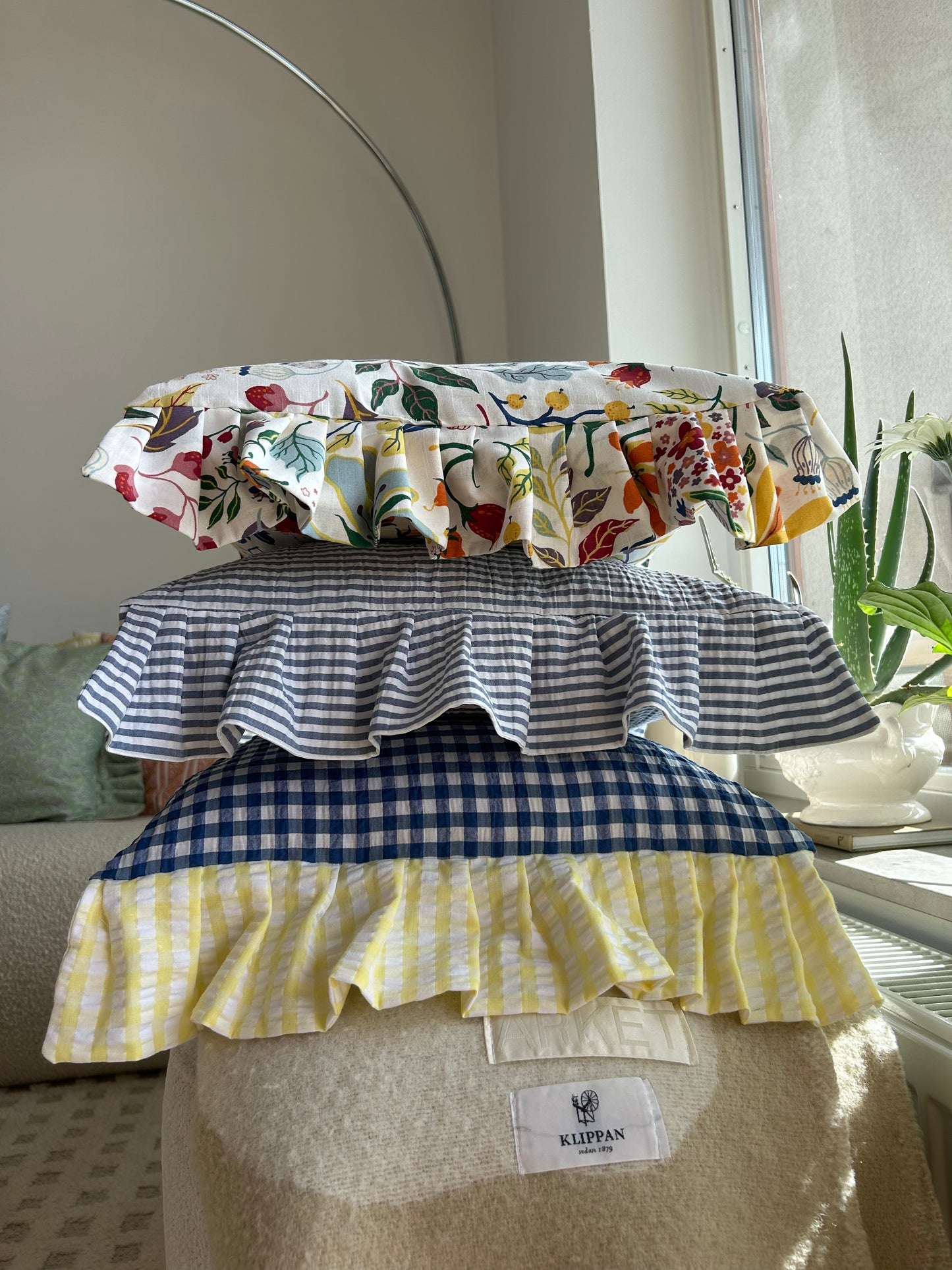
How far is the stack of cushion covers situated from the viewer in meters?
0.55

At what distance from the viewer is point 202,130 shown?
2213 mm

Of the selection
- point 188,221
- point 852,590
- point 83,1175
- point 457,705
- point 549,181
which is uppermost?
point 188,221

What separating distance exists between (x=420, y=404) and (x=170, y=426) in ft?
0.60

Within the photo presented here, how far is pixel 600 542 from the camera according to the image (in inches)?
26.4

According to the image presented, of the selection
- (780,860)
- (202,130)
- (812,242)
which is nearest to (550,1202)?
(780,860)

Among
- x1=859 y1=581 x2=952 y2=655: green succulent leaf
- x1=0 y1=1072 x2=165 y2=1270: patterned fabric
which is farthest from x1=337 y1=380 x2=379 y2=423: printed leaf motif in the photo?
x1=0 y1=1072 x2=165 y2=1270: patterned fabric

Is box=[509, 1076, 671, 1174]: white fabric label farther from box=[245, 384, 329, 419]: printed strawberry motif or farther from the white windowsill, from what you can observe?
box=[245, 384, 329, 419]: printed strawberry motif

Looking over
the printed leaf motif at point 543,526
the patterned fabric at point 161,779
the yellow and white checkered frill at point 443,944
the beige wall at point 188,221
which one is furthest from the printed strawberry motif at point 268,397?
the beige wall at point 188,221

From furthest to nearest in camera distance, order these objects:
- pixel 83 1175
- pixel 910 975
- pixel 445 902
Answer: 1. pixel 83 1175
2. pixel 910 975
3. pixel 445 902

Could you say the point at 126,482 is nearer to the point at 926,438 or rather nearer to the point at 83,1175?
the point at 926,438

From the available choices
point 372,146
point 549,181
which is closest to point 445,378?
point 549,181

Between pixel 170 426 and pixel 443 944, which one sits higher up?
pixel 170 426

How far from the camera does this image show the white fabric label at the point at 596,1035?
0.51 m

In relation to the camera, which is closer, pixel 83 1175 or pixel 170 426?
pixel 170 426
